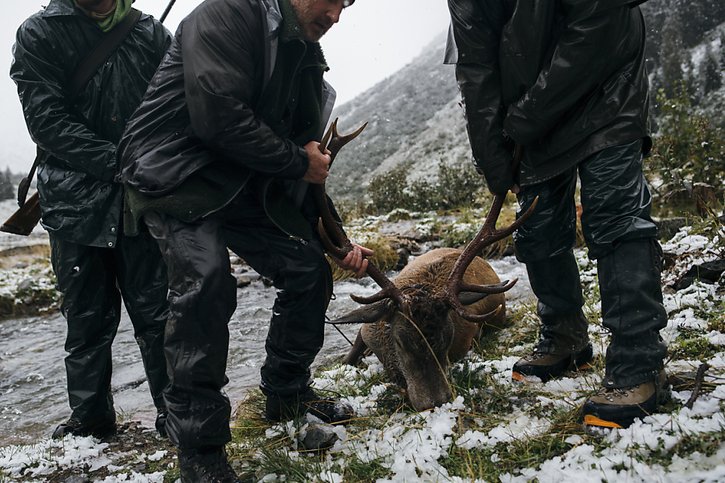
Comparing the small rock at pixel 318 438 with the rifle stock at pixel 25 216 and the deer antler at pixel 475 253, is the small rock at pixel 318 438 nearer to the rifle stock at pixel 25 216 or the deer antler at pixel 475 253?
the deer antler at pixel 475 253

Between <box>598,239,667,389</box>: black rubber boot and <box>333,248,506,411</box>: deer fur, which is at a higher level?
<box>598,239,667,389</box>: black rubber boot

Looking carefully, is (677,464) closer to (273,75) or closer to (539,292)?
(539,292)

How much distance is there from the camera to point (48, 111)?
3.72 meters

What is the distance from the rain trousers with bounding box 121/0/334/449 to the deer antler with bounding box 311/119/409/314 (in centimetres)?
27

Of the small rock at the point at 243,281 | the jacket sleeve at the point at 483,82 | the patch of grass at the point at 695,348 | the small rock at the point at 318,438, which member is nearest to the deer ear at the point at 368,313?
the small rock at the point at 318,438

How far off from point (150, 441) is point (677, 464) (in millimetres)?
3112

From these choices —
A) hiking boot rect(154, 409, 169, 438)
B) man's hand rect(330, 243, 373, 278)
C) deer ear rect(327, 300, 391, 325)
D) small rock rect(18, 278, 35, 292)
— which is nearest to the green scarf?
man's hand rect(330, 243, 373, 278)

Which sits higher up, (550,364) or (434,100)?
(434,100)

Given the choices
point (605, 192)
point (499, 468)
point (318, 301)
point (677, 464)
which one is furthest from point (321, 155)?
point (677, 464)

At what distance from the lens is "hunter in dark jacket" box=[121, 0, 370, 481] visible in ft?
9.30

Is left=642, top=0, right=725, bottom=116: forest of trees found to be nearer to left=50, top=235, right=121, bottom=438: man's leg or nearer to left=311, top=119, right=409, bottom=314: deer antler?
left=311, top=119, right=409, bottom=314: deer antler

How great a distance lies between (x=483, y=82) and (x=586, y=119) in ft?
1.98

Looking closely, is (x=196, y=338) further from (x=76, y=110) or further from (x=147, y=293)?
(x=76, y=110)

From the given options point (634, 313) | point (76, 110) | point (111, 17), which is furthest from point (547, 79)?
point (76, 110)
